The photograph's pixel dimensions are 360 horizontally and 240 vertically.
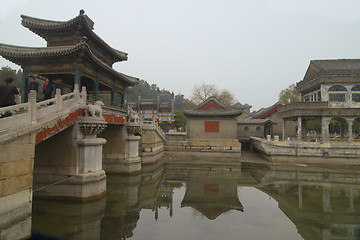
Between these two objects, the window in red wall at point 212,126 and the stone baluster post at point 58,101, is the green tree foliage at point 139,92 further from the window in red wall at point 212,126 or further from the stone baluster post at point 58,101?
the stone baluster post at point 58,101

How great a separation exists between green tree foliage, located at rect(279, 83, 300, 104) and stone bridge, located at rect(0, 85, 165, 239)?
38.7 meters

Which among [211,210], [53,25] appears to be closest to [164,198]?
[211,210]

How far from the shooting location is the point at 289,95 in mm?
42250

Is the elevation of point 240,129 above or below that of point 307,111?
below

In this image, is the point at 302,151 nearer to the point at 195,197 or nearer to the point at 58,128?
the point at 195,197

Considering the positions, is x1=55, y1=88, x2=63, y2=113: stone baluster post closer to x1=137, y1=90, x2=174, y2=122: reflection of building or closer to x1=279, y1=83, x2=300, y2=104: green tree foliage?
x1=137, y1=90, x2=174, y2=122: reflection of building

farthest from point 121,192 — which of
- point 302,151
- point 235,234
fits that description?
point 302,151

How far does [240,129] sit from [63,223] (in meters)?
26.2

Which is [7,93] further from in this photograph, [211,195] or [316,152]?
[316,152]

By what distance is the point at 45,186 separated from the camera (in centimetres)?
831

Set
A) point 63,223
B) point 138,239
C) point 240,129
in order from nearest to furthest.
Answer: point 138,239 < point 63,223 < point 240,129

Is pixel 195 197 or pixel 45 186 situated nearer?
pixel 45 186

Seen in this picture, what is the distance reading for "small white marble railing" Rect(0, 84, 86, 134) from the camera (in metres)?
5.33

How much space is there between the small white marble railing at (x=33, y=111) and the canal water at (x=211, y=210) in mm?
3255
